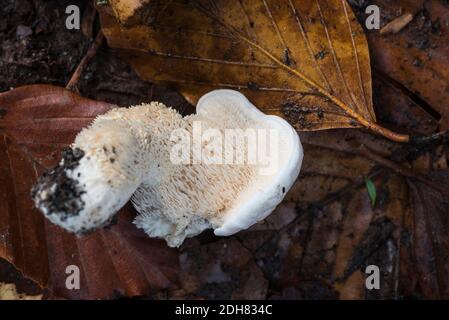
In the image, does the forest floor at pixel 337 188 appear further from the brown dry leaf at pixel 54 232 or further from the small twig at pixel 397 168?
the brown dry leaf at pixel 54 232

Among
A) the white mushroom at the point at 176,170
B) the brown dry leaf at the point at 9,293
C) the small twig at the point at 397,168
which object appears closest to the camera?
the white mushroom at the point at 176,170

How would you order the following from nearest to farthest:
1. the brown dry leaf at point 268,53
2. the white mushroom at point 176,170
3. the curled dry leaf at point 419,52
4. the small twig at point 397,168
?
1. the white mushroom at point 176,170
2. the brown dry leaf at point 268,53
3. the curled dry leaf at point 419,52
4. the small twig at point 397,168

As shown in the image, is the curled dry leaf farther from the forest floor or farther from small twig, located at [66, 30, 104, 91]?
small twig, located at [66, 30, 104, 91]

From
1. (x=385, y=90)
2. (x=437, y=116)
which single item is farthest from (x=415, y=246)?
(x=385, y=90)

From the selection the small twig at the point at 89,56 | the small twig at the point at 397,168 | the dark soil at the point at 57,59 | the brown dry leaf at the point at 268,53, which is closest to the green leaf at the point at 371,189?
the small twig at the point at 397,168

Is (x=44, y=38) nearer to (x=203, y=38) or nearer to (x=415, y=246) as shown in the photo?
(x=203, y=38)

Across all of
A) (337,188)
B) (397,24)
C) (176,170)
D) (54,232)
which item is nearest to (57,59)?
(54,232)

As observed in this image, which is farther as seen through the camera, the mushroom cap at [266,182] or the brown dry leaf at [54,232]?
the brown dry leaf at [54,232]
